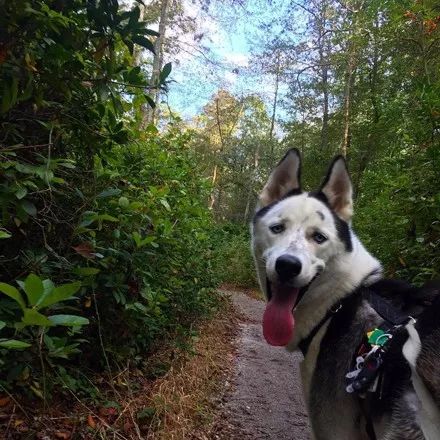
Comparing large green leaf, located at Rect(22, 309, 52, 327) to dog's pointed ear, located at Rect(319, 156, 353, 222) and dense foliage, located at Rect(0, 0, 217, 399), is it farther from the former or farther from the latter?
dog's pointed ear, located at Rect(319, 156, 353, 222)

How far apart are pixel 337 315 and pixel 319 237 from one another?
1.52 feet

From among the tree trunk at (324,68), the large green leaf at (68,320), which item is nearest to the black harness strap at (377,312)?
the large green leaf at (68,320)

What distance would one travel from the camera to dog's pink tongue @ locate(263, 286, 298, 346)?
233 centimetres

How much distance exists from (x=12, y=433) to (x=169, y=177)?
284cm

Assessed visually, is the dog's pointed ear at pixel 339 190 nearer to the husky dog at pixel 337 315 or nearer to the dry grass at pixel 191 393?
the husky dog at pixel 337 315

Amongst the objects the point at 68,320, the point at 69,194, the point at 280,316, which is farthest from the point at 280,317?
the point at 69,194

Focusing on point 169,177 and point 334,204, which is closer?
point 334,204

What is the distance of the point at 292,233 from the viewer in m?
2.49

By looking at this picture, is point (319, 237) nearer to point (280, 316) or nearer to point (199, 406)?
point (280, 316)

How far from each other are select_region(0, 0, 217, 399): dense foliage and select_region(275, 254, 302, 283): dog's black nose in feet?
3.08

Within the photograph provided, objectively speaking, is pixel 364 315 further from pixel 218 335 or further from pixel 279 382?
pixel 218 335

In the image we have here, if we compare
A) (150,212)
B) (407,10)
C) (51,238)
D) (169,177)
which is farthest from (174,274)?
(407,10)

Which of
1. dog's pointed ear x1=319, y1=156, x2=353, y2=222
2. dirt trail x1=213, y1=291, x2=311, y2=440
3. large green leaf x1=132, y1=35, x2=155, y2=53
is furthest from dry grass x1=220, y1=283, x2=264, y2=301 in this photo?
large green leaf x1=132, y1=35, x2=155, y2=53

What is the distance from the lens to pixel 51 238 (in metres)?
2.60
